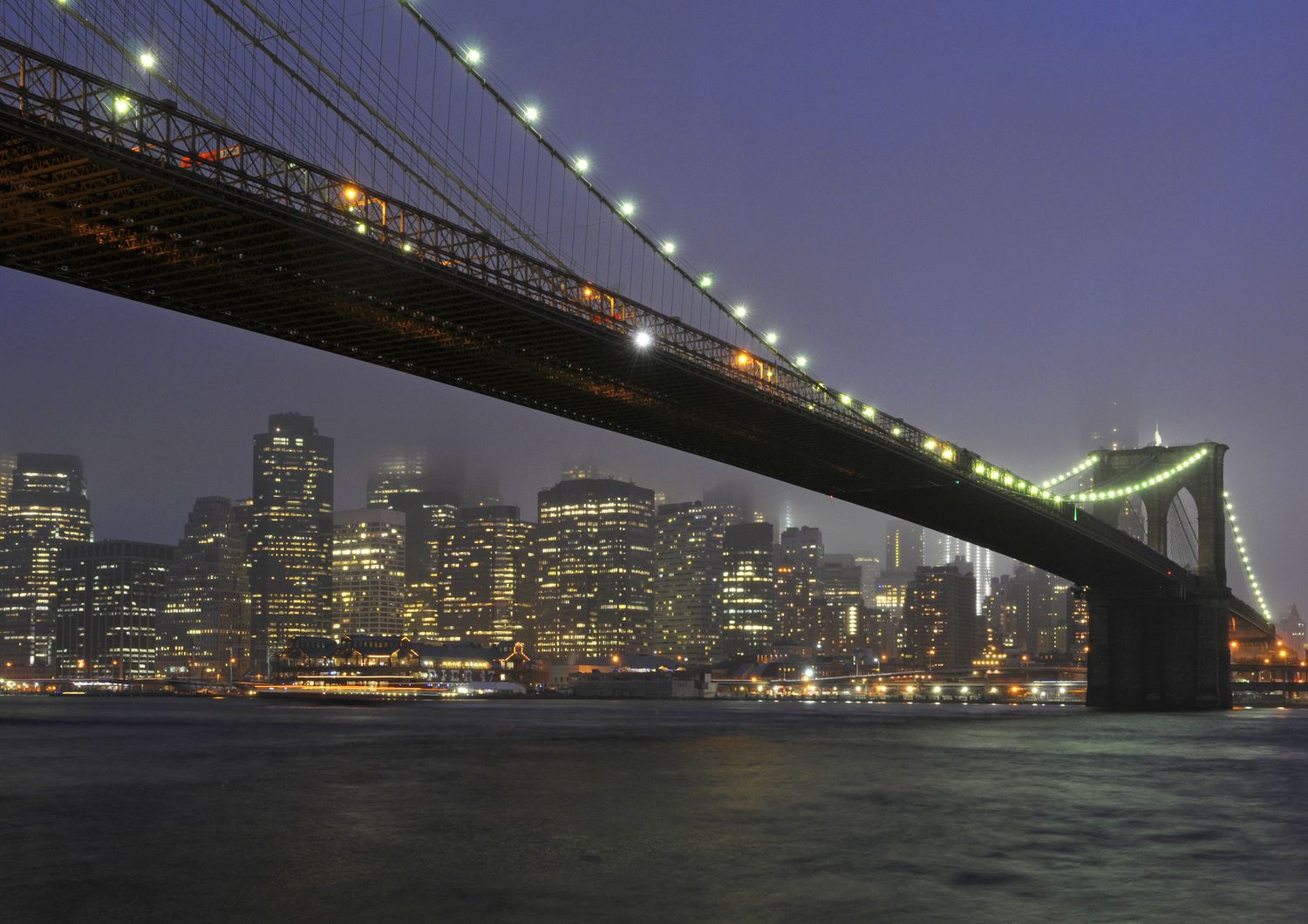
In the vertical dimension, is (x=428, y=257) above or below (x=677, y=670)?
above

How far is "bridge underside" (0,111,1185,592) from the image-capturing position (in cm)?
3319

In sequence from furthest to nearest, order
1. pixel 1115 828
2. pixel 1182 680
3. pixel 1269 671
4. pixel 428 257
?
pixel 1269 671 → pixel 1182 680 → pixel 428 257 → pixel 1115 828

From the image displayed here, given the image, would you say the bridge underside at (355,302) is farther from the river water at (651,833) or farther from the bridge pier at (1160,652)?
the bridge pier at (1160,652)

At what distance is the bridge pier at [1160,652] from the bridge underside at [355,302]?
1191 inches

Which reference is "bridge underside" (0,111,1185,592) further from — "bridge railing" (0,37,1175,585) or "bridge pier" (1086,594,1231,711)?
"bridge pier" (1086,594,1231,711)

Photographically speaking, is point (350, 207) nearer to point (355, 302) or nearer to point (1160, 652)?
point (355, 302)

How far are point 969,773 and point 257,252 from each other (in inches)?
960

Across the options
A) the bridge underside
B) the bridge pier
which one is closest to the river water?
the bridge underside

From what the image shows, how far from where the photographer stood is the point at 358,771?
131 ft

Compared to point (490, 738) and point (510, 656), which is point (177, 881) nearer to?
point (490, 738)

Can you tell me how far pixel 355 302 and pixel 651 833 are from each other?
22.8 meters

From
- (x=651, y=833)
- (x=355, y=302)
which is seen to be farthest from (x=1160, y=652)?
(x=651, y=833)

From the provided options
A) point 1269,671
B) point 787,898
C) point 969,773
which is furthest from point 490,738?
point 1269,671

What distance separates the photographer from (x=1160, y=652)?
95312 mm
